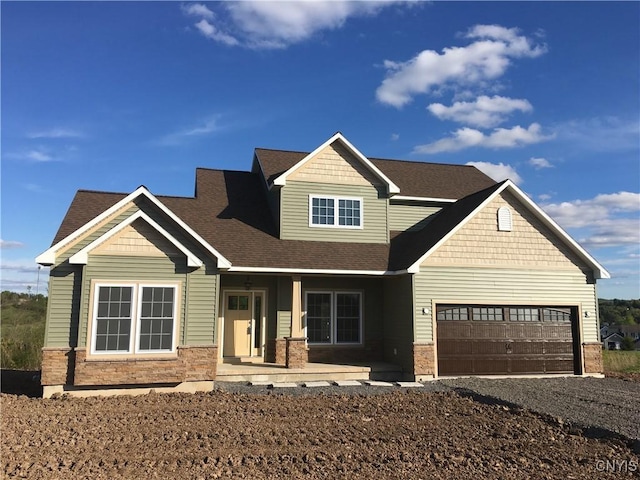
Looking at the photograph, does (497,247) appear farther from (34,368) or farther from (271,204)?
(34,368)

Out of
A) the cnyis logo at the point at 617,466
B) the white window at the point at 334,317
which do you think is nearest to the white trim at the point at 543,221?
the white window at the point at 334,317

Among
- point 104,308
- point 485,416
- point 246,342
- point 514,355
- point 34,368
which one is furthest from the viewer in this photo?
point 34,368

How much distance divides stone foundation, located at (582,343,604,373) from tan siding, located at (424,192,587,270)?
2.34 meters

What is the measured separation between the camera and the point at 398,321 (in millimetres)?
14266

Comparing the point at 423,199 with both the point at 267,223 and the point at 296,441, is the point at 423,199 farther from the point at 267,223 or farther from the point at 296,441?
the point at 296,441

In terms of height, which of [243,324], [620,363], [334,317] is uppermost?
[334,317]

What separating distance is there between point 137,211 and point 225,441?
6398mm

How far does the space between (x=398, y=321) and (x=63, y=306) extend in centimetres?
888

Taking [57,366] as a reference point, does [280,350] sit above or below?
above

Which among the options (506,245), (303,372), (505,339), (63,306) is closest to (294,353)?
(303,372)

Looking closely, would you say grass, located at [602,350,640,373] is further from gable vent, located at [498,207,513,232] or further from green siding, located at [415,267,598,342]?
gable vent, located at [498,207,513,232]

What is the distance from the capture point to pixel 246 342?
1498 centimetres

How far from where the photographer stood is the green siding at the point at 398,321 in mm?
13438

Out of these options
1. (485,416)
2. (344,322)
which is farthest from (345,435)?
(344,322)
